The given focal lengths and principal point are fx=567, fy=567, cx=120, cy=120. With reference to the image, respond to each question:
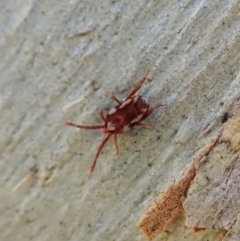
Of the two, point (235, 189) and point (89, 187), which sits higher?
point (89, 187)

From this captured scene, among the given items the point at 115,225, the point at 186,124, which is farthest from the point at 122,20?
the point at 115,225

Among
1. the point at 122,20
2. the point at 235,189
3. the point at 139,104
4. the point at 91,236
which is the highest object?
the point at 122,20

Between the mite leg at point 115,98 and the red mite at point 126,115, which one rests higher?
the mite leg at point 115,98

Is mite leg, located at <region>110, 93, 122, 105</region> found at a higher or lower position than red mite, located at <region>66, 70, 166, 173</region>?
higher

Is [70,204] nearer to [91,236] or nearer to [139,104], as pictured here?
[91,236]
